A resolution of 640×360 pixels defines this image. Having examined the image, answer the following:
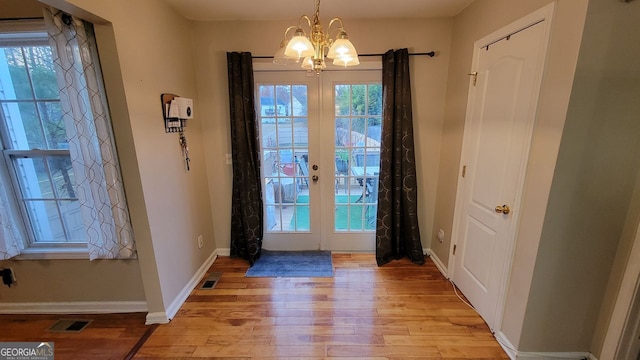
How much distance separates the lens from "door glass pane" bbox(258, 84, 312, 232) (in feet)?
8.71

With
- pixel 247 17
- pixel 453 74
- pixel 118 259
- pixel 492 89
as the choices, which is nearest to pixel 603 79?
pixel 492 89

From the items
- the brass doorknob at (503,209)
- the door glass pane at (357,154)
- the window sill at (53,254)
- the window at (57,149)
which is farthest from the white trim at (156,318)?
the brass doorknob at (503,209)

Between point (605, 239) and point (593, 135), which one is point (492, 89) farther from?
point (605, 239)

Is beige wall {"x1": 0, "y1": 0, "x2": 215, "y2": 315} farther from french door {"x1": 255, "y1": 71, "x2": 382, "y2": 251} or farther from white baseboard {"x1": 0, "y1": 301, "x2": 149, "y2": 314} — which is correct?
french door {"x1": 255, "y1": 71, "x2": 382, "y2": 251}

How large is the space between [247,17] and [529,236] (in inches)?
112

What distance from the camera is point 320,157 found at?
2.78m

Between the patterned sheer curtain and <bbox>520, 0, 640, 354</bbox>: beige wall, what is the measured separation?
106 inches

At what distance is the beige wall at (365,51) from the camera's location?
246 cm

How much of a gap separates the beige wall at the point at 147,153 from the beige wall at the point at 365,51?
0.18 metres

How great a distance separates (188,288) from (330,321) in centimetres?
133

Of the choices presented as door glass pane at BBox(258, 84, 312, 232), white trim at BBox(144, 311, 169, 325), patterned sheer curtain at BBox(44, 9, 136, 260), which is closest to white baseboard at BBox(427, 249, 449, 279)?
door glass pane at BBox(258, 84, 312, 232)

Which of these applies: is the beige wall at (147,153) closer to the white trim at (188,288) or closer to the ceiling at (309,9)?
the white trim at (188,288)

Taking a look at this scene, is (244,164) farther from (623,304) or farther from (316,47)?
(623,304)

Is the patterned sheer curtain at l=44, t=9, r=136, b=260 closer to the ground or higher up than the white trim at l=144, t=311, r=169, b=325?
higher up
